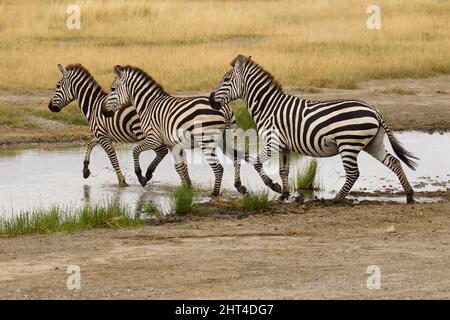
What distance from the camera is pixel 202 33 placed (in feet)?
96.0

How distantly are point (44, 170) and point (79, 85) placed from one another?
1272 mm

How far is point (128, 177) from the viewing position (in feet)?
48.2

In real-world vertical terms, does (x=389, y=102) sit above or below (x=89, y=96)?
below

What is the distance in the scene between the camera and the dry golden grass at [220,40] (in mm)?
22938

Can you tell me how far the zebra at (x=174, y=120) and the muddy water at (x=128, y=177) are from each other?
1.53ft

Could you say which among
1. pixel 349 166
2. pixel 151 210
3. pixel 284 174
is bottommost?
pixel 151 210

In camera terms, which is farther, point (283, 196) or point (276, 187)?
point (276, 187)

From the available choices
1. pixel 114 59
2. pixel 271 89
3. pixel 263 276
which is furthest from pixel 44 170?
pixel 114 59

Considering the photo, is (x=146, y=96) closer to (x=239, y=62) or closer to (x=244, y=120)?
(x=239, y=62)

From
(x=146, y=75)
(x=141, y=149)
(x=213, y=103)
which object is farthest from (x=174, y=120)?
(x=146, y=75)

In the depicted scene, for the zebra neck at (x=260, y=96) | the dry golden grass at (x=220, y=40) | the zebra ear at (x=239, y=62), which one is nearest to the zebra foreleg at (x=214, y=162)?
the zebra neck at (x=260, y=96)

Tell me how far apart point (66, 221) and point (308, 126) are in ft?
10.2

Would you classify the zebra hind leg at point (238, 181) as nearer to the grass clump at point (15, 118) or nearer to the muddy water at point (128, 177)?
the muddy water at point (128, 177)

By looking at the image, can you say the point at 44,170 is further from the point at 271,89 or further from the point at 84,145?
the point at 271,89
